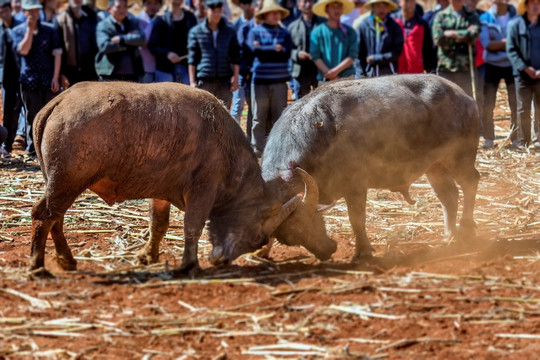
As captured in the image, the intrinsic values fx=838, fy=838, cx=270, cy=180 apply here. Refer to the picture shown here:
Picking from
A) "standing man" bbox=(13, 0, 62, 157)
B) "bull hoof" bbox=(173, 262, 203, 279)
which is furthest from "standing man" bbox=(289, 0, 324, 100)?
"bull hoof" bbox=(173, 262, 203, 279)

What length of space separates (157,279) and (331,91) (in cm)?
264

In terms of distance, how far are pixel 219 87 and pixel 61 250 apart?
6715 mm

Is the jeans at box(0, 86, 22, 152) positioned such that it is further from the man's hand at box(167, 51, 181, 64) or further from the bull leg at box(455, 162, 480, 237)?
the bull leg at box(455, 162, 480, 237)

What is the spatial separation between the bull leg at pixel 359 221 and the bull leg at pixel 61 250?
2.60 metres

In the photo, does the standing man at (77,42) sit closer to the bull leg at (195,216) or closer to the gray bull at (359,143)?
the gray bull at (359,143)

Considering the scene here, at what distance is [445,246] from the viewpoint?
8.55m

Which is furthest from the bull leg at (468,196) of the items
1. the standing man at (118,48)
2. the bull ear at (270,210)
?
the standing man at (118,48)

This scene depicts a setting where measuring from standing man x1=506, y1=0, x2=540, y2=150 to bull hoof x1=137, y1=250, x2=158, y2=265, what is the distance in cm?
850

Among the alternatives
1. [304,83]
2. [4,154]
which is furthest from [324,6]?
[4,154]

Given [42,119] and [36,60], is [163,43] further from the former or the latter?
[42,119]

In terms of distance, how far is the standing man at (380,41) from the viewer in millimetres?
13750

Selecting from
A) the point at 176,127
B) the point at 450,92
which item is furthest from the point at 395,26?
the point at 176,127

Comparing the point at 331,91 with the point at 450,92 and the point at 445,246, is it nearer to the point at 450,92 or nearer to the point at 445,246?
the point at 450,92

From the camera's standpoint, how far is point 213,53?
1341 centimetres
